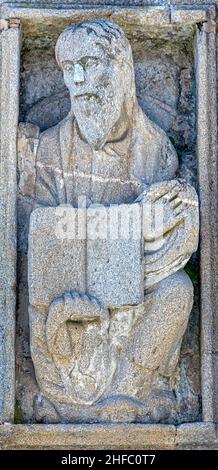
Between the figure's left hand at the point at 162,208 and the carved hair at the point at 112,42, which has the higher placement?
the carved hair at the point at 112,42

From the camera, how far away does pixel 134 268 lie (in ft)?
40.3

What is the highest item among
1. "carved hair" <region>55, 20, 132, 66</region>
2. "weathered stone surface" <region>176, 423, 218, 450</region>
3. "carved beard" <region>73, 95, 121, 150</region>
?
"carved hair" <region>55, 20, 132, 66</region>

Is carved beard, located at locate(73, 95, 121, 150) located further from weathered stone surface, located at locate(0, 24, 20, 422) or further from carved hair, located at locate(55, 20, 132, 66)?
weathered stone surface, located at locate(0, 24, 20, 422)

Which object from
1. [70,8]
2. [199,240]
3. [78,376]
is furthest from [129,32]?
[78,376]

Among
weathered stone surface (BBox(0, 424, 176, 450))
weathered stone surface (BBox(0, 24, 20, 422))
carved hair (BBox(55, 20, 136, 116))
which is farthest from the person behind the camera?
carved hair (BBox(55, 20, 136, 116))

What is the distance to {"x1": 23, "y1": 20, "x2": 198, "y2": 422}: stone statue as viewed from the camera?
12.3 metres

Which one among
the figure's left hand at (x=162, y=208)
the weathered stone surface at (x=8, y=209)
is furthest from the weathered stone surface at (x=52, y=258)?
the figure's left hand at (x=162, y=208)

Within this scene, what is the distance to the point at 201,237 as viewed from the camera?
41.4 feet

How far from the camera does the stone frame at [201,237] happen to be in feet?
40.2

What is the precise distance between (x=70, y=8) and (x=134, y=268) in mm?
1737

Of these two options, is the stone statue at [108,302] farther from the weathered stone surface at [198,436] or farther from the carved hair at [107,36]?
the weathered stone surface at [198,436]

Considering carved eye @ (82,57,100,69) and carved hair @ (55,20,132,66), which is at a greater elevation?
carved hair @ (55,20,132,66)

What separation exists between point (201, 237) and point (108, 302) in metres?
0.74

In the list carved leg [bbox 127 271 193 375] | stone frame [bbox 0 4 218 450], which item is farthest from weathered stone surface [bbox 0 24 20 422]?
carved leg [bbox 127 271 193 375]
